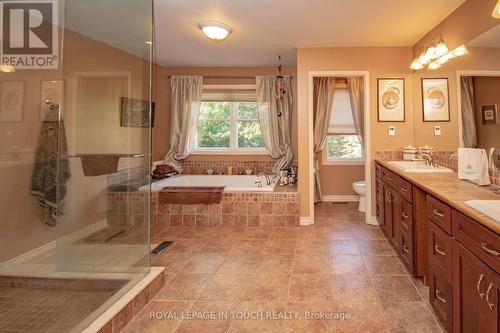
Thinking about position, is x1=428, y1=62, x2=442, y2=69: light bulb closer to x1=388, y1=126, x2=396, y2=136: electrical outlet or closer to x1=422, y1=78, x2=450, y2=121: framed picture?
x1=422, y1=78, x2=450, y2=121: framed picture

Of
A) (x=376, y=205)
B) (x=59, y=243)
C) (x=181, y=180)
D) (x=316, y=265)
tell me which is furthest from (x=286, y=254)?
(x=181, y=180)

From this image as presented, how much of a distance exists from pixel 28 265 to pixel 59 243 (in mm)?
285

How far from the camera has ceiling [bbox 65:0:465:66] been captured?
8.71ft

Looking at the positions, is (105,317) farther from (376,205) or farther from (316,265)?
(376,205)

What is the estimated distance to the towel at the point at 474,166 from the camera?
204 cm

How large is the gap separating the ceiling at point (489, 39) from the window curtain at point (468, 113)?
0.27m

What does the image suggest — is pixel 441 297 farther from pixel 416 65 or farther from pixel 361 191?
pixel 416 65

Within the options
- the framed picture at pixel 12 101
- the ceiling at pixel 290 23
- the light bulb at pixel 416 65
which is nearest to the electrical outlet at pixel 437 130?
the light bulb at pixel 416 65

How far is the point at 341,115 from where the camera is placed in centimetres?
510

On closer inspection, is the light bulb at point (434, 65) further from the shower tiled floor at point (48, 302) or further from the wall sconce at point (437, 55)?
the shower tiled floor at point (48, 302)

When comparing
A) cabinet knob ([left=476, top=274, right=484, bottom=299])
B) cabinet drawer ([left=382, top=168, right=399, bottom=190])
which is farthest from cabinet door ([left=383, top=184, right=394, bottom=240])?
cabinet knob ([left=476, top=274, right=484, bottom=299])

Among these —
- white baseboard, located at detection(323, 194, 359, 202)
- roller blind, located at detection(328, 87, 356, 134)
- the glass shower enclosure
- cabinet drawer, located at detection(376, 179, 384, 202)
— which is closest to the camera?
the glass shower enclosure

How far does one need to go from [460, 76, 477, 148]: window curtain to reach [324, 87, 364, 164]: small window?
2.56m

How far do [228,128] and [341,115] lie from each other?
80.5 inches
